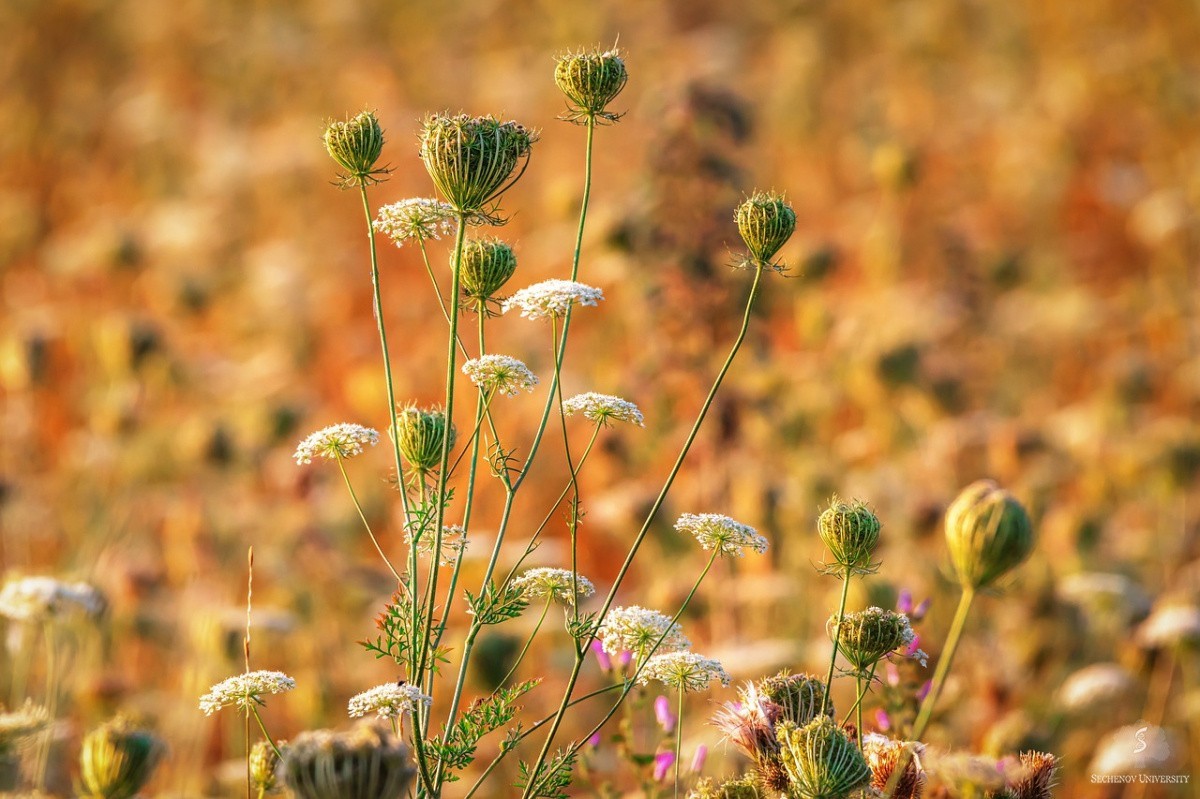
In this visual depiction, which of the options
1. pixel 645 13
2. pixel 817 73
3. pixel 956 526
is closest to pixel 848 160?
pixel 817 73

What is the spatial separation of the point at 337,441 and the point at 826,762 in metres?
1.08

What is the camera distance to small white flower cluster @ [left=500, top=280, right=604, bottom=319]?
2.21 meters

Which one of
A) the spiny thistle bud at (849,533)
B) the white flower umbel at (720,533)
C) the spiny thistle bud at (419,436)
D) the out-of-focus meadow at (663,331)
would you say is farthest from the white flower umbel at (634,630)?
the out-of-focus meadow at (663,331)

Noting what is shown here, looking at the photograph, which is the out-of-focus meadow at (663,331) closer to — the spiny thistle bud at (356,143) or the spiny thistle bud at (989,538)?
the spiny thistle bud at (356,143)

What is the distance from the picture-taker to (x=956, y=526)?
7.28 ft

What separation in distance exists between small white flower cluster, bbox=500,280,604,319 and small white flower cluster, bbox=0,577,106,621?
6.07 ft

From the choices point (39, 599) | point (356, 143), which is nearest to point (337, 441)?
point (356, 143)

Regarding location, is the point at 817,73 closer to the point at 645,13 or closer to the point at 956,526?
the point at 645,13

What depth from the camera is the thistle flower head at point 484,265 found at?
7.43 ft

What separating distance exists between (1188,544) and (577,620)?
5.52 metres

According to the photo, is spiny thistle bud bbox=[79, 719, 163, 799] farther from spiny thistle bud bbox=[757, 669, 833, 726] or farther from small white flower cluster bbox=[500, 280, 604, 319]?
spiny thistle bud bbox=[757, 669, 833, 726]

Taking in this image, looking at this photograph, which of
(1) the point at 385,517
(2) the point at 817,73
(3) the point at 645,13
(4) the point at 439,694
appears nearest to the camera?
(4) the point at 439,694

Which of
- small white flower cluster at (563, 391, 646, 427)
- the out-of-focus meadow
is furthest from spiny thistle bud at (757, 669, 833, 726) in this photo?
the out-of-focus meadow

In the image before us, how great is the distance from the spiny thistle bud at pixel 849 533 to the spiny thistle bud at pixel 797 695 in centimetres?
24
